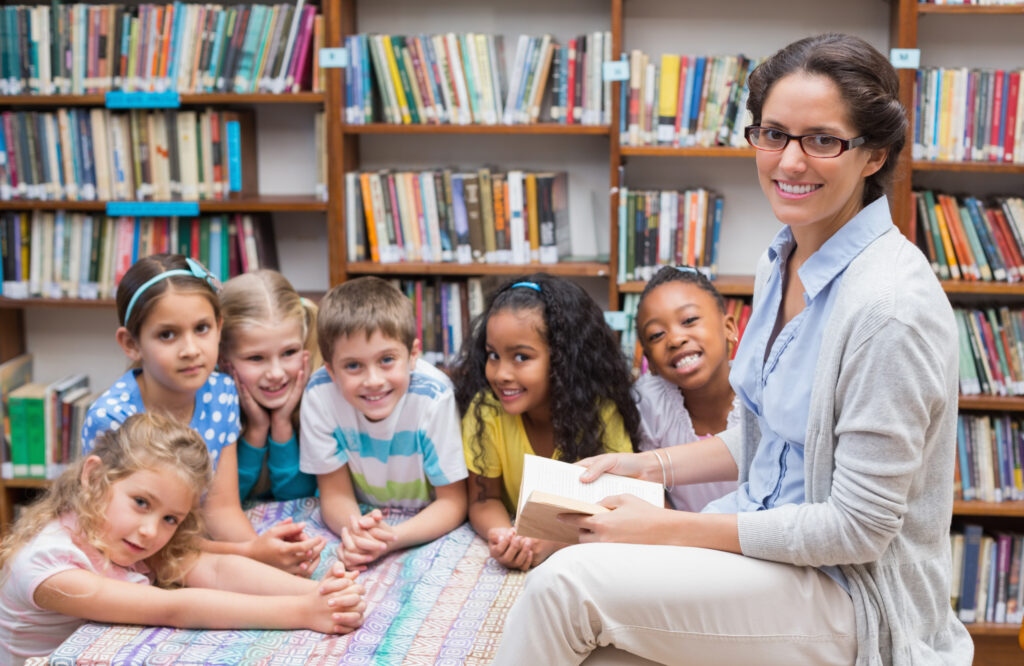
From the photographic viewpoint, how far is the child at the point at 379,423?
2006mm

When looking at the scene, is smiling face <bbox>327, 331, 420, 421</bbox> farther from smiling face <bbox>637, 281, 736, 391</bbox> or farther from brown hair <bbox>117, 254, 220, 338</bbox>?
smiling face <bbox>637, 281, 736, 391</bbox>

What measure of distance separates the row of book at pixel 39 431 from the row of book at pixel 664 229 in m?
1.91

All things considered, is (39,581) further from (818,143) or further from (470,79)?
(470,79)

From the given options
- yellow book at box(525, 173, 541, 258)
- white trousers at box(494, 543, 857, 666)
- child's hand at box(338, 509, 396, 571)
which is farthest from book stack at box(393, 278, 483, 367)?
white trousers at box(494, 543, 857, 666)

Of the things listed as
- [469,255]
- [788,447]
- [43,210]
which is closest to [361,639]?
[788,447]

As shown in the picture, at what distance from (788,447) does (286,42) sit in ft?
7.18

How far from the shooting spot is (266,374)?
219 centimetres

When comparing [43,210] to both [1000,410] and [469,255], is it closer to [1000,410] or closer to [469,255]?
[469,255]

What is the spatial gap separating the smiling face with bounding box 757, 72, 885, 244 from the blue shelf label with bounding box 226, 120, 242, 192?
2.11 metres

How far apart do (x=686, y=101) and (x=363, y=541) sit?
1720 mm

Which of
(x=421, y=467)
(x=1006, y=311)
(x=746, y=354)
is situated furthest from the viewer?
(x=1006, y=311)

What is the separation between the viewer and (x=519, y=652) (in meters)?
1.30

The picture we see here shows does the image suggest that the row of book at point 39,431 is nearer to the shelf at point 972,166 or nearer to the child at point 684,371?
the child at point 684,371

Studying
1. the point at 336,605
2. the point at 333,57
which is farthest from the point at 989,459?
the point at 333,57
